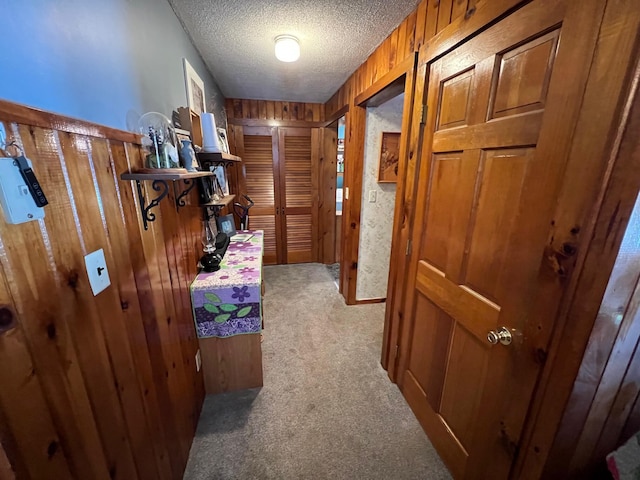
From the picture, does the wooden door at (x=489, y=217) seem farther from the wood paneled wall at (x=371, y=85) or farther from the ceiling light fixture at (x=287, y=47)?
the ceiling light fixture at (x=287, y=47)

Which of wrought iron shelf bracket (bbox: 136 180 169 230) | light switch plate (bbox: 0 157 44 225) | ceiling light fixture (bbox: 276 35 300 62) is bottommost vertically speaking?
wrought iron shelf bracket (bbox: 136 180 169 230)

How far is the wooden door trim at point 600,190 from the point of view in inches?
Result: 24.0

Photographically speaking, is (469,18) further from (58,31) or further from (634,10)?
Answer: (58,31)

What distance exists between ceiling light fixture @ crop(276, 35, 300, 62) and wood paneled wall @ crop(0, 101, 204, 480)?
1.31 meters

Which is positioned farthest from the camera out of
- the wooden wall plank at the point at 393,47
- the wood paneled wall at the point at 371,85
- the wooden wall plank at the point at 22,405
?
the wooden wall plank at the point at 393,47

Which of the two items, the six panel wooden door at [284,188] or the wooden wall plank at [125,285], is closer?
the wooden wall plank at [125,285]

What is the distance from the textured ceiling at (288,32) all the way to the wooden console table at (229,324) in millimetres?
1567

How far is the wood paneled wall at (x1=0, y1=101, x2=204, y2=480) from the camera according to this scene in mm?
504

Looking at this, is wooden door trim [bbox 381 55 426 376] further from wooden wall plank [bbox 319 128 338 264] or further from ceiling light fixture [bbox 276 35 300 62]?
wooden wall plank [bbox 319 128 338 264]

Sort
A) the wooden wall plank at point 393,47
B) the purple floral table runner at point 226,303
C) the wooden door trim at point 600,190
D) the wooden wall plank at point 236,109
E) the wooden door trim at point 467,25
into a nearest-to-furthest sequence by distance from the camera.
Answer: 1. the wooden door trim at point 600,190
2. the wooden door trim at point 467,25
3. the purple floral table runner at point 226,303
4. the wooden wall plank at point 393,47
5. the wooden wall plank at point 236,109

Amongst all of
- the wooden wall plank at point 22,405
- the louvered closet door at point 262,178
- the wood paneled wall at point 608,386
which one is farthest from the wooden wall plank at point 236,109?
the wood paneled wall at point 608,386

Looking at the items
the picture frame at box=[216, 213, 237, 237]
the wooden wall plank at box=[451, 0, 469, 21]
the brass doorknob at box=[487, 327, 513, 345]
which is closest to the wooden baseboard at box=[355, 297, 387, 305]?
the picture frame at box=[216, 213, 237, 237]

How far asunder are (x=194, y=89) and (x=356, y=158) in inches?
57.2

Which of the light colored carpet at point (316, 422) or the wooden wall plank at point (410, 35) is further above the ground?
the wooden wall plank at point (410, 35)
